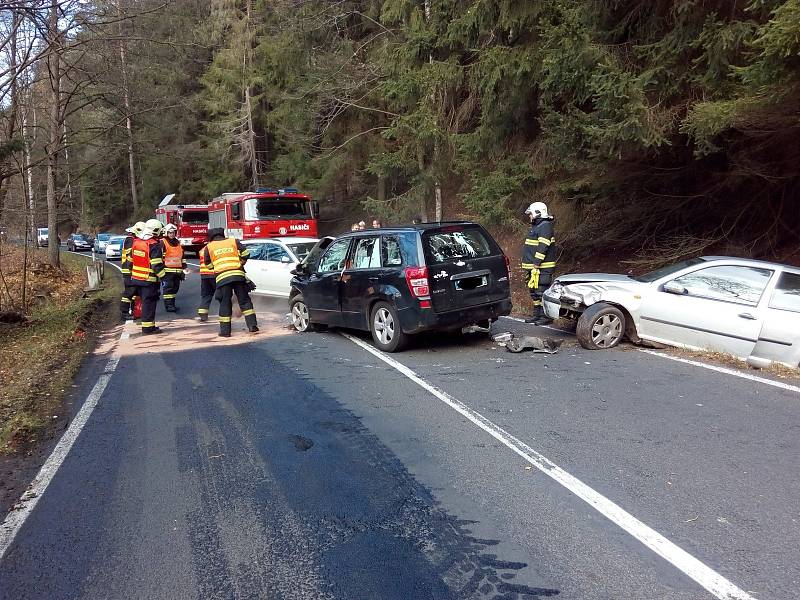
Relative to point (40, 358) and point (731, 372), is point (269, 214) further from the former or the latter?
point (731, 372)

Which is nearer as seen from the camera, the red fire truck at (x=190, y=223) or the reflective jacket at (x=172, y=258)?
the reflective jacket at (x=172, y=258)

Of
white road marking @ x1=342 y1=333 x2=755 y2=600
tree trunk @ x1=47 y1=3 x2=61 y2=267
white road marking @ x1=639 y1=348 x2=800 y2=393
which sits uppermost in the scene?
tree trunk @ x1=47 y1=3 x2=61 y2=267

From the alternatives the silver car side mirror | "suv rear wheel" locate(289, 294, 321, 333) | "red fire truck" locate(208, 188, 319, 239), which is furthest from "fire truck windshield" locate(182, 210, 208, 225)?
the silver car side mirror

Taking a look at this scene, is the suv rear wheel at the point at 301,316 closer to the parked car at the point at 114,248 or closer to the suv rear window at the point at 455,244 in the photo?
the suv rear window at the point at 455,244

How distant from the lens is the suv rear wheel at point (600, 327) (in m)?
8.37

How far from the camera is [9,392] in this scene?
24.6 ft

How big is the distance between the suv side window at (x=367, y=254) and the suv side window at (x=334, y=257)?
345mm

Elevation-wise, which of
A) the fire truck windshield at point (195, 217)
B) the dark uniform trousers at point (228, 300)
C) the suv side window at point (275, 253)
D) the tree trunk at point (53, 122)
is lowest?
the dark uniform trousers at point (228, 300)

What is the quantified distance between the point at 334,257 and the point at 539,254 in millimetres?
3235

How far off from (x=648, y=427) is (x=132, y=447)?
4.36 m

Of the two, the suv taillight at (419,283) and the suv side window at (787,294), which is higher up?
the suv taillight at (419,283)

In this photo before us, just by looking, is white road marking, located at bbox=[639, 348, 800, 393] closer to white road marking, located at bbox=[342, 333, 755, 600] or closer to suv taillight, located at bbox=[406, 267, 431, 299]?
suv taillight, located at bbox=[406, 267, 431, 299]

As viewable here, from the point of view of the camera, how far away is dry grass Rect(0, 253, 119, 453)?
20.6ft

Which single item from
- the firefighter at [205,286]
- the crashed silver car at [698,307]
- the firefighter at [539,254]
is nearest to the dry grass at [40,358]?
the firefighter at [205,286]
